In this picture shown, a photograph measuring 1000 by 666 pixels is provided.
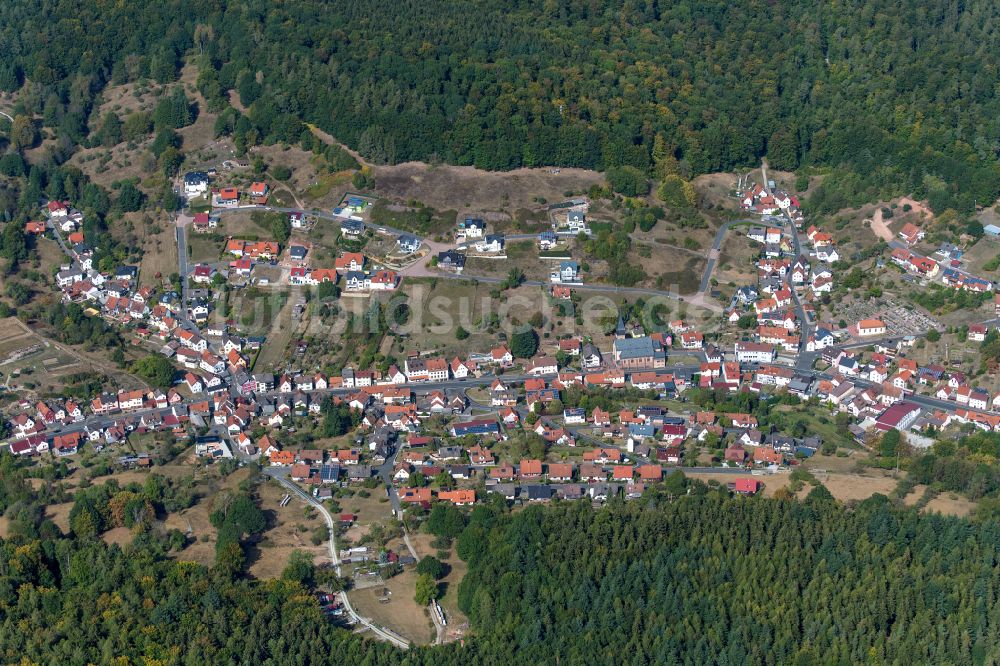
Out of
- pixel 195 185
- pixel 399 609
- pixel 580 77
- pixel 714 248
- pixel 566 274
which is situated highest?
pixel 580 77

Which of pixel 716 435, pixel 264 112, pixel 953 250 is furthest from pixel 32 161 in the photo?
pixel 953 250

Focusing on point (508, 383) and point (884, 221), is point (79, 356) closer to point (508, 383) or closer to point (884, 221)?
point (508, 383)

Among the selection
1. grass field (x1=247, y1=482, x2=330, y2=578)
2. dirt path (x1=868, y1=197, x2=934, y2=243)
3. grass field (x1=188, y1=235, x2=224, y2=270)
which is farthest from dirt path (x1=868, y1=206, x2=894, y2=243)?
grass field (x1=247, y1=482, x2=330, y2=578)

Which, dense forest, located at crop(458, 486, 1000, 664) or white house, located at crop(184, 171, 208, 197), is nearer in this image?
dense forest, located at crop(458, 486, 1000, 664)

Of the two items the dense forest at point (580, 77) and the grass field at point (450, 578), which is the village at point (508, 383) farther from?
the dense forest at point (580, 77)

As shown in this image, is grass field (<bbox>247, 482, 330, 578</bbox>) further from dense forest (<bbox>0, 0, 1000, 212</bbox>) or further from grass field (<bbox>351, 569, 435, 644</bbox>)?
dense forest (<bbox>0, 0, 1000, 212</bbox>)

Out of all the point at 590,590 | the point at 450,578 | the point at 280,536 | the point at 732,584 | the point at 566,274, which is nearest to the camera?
the point at 590,590

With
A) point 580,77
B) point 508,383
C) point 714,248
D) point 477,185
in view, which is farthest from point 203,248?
point 714,248
